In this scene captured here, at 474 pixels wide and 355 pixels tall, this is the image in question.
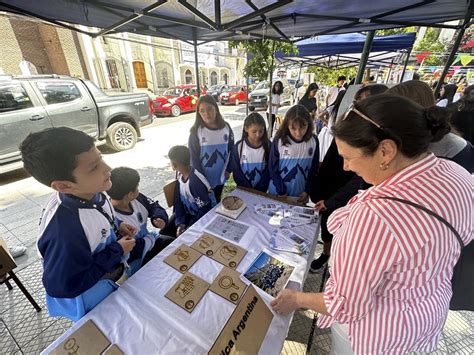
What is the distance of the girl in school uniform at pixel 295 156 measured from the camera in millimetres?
2213

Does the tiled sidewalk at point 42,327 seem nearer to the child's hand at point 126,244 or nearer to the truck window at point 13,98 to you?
the child's hand at point 126,244

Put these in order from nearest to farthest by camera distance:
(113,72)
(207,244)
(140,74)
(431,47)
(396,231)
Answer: (396,231)
(207,244)
(113,72)
(140,74)
(431,47)

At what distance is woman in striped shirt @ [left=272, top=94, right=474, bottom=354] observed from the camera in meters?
0.67

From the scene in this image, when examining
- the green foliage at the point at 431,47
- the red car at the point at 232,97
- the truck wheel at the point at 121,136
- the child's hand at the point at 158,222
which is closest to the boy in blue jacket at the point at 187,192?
the child's hand at the point at 158,222

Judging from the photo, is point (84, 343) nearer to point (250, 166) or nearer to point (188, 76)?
point (250, 166)

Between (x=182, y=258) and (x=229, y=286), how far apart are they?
37cm

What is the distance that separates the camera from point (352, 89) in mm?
3389

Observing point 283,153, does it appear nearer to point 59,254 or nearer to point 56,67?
point 59,254

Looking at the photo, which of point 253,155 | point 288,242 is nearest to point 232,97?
point 253,155

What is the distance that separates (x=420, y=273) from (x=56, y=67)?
22195 millimetres

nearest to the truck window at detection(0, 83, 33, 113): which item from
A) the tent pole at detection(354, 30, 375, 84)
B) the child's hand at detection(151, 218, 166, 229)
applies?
the child's hand at detection(151, 218, 166, 229)

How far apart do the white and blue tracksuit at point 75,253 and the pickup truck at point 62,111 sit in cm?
464

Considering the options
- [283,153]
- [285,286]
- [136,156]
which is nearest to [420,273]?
[285,286]

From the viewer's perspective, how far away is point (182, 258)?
1377 millimetres
